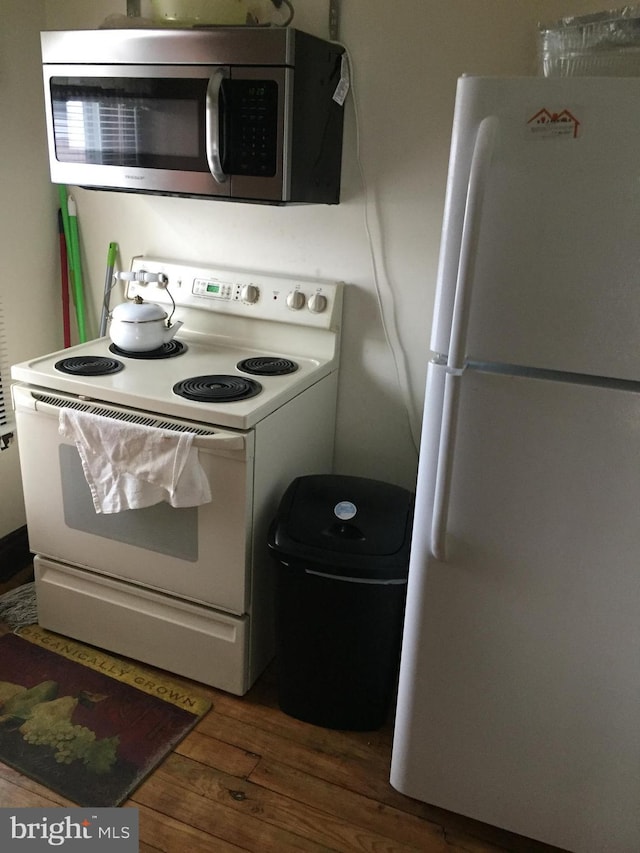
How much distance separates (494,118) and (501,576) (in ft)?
2.69

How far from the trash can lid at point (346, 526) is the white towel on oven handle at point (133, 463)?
0.23 m

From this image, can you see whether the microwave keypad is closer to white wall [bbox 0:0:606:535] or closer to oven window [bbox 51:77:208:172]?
oven window [bbox 51:77:208:172]

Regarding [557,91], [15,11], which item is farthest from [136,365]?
[557,91]

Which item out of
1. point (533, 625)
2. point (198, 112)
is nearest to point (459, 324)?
point (533, 625)

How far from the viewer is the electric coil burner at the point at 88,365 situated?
195cm

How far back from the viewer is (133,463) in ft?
5.82

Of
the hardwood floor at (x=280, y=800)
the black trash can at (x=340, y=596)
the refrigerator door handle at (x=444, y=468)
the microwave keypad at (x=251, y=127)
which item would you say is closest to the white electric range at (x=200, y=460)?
the black trash can at (x=340, y=596)

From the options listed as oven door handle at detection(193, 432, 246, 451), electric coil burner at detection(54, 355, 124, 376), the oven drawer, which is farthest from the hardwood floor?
electric coil burner at detection(54, 355, 124, 376)

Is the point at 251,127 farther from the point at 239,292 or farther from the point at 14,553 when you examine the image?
the point at 14,553

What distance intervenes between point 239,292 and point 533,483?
1.21m

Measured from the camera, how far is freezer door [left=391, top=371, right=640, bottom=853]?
128cm

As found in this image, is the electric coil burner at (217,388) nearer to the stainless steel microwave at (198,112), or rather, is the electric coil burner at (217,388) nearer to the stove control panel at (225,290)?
the stove control panel at (225,290)

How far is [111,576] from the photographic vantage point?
2.04 m

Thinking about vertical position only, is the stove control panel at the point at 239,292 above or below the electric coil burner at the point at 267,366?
above
